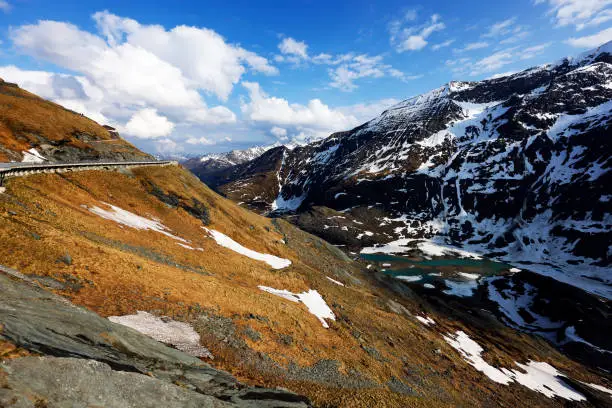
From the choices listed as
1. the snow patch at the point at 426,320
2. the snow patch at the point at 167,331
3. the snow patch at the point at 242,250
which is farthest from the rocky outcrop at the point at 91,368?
the snow patch at the point at 426,320

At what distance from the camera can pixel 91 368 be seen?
30.6ft

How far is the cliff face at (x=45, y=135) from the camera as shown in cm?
4878

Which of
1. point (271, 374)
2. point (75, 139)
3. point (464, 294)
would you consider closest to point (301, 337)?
point (271, 374)

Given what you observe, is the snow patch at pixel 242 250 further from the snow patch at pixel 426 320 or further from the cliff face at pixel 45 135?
the snow patch at pixel 426 320

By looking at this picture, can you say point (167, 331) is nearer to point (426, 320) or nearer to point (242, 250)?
point (242, 250)

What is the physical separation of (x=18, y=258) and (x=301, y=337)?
71.0ft

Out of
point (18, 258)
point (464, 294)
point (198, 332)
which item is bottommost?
point (464, 294)

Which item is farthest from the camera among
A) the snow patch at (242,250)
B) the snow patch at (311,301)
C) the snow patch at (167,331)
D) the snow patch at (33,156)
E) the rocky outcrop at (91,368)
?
the snow patch at (242,250)

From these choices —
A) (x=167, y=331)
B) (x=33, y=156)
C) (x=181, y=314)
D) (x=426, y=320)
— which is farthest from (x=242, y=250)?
(x=426, y=320)

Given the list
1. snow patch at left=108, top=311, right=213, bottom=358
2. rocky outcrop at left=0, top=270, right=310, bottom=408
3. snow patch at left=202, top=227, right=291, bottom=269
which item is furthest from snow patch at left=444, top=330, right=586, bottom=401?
rocky outcrop at left=0, top=270, right=310, bottom=408

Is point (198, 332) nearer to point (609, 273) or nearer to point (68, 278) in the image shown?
point (68, 278)

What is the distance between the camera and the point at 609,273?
17675 cm

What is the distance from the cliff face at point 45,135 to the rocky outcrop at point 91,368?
4450 cm

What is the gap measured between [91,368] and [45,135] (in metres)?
64.0
